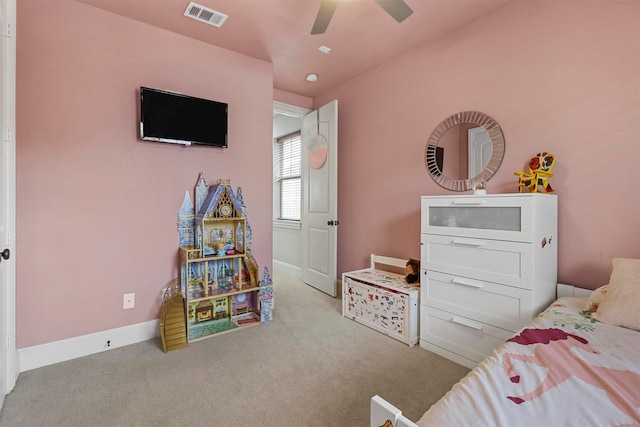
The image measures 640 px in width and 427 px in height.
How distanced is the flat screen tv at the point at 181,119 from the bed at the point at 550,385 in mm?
2506

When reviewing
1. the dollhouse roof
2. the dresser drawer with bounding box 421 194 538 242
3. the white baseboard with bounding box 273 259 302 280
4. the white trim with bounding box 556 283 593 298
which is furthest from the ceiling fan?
the white baseboard with bounding box 273 259 302 280

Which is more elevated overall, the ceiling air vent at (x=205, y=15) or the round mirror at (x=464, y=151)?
the ceiling air vent at (x=205, y=15)

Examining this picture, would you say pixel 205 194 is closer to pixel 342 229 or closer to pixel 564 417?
pixel 342 229

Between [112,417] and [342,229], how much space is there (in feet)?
9.14

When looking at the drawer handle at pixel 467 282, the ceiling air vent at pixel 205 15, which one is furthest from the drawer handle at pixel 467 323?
the ceiling air vent at pixel 205 15

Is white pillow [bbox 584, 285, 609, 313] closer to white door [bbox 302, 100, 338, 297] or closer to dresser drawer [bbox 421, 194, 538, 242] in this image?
dresser drawer [bbox 421, 194, 538, 242]

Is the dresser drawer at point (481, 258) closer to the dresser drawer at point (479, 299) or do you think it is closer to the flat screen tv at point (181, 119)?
the dresser drawer at point (479, 299)

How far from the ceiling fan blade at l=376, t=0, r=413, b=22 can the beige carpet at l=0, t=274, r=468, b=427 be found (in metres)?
2.34

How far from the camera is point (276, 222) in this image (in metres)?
5.29

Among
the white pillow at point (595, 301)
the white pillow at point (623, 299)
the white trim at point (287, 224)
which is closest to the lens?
the white pillow at point (623, 299)

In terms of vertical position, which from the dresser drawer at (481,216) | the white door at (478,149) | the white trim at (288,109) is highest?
the white trim at (288,109)

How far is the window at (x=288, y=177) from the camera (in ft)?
16.2

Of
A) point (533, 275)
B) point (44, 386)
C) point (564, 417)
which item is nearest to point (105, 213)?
point (44, 386)

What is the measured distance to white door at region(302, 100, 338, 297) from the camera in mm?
3623
